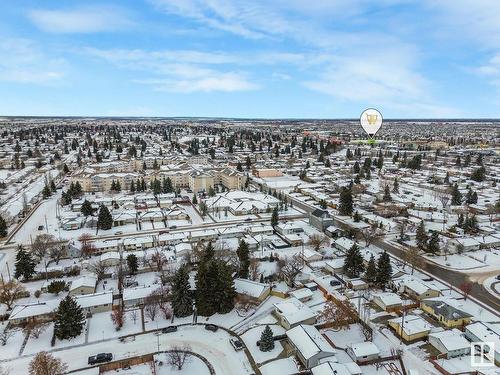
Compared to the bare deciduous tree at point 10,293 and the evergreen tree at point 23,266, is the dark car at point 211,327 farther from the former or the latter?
the evergreen tree at point 23,266

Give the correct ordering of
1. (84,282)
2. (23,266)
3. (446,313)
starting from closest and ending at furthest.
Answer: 1. (446,313)
2. (84,282)
3. (23,266)

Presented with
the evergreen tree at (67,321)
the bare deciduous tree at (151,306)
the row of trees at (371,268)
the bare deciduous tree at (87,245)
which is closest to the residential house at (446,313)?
the row of trees at (371,268)

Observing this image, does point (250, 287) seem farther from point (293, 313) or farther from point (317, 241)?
Result: point (317, 241)

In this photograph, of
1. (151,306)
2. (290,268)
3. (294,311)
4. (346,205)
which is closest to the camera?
(294,311)

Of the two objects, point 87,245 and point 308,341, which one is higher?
point 308,341

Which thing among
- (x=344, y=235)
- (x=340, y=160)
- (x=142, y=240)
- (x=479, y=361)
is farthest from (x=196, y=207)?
(x=340, y=160)

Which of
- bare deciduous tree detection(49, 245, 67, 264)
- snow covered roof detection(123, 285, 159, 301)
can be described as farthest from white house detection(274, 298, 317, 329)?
bare deciduous tree detection(49, 245, 67, 264)

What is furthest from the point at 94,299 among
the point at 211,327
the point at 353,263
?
the point at 353,263

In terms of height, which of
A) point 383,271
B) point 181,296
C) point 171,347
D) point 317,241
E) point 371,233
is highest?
point 383,271
